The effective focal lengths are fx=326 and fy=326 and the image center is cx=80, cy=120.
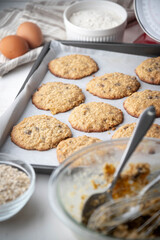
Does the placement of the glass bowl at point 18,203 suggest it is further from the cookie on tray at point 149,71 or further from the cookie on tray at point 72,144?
the cookie on tray at point 149,71

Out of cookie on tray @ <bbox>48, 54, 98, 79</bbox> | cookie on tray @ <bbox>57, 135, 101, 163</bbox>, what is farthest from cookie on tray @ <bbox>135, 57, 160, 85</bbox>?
cookie on tray @ <bbox>57, 135, 101, 163</bbox>

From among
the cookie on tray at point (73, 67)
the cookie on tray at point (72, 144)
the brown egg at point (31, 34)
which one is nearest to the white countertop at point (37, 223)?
the cookie on tray at point (72, 144)

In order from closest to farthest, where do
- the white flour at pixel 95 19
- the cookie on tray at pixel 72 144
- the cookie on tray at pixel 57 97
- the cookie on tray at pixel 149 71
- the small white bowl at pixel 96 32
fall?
the cookie on tray at pixel 72 144 → the cookie on tray at pixel 57 97 → the cookie on tray at pixel 149 71 → the small white bowl at pixel 96 32 → the white flour at pixel 95 19

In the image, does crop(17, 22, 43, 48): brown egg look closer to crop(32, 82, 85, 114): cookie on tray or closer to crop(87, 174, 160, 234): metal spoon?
crop(32, 82, 85, 114): cookie on tray

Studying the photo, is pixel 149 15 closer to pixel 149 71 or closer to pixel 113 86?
pixel 149 71

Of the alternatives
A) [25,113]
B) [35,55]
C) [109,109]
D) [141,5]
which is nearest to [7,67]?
[35,55]

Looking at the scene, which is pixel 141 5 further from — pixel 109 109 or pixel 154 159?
pixel 154 159
